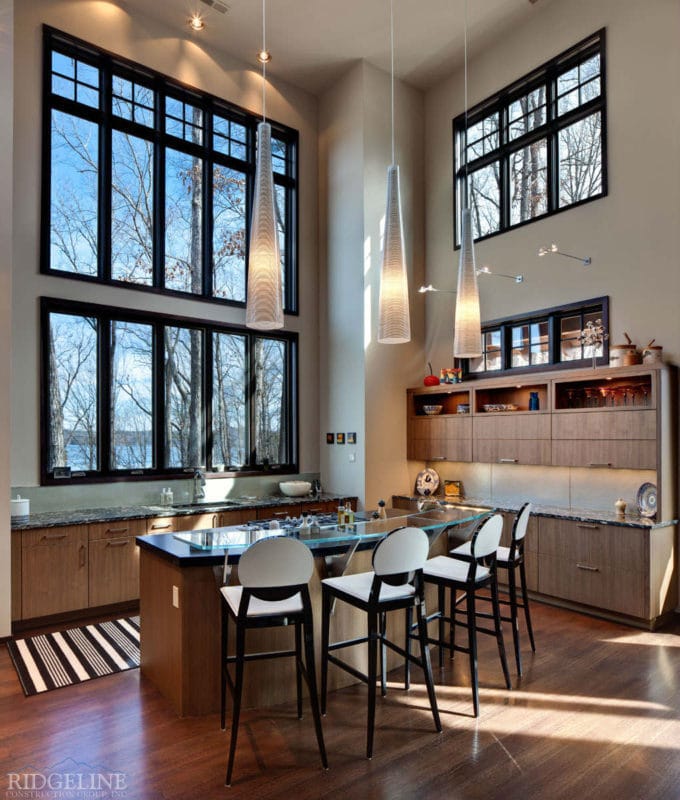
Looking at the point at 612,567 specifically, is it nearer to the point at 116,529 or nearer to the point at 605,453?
the point at 605,453

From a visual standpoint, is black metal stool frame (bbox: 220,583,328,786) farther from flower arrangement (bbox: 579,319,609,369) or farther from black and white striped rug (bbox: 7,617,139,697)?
flower arrangement (bbox: 579,319,609,369)

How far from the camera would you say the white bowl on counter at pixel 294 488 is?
259 inches

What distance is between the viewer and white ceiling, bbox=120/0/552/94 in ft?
19.3

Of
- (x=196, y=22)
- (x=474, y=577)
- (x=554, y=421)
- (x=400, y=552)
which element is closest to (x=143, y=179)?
(x=196, y=22)

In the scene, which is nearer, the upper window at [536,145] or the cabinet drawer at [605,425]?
the cabinet drawer at [605,425]

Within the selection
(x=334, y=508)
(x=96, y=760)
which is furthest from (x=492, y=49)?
(x=96, y=760)

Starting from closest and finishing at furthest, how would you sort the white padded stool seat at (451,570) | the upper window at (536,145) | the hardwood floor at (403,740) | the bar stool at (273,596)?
1. the hardwood floor at (403,740)
2. the bar stool at (273,596)
3. the white padded stool seat at (451,570)
4. the upper window at (536,145)

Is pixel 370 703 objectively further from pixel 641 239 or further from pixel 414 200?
pixel 414 200

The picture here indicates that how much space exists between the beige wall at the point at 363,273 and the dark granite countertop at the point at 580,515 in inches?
44.0

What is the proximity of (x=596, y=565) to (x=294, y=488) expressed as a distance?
3.28 m

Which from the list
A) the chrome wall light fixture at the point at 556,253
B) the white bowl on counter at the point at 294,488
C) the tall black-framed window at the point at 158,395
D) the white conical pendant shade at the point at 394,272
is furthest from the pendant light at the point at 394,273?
the white bowl on counter at the point at 294,488

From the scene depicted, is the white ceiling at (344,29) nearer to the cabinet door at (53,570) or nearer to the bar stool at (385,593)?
the cabinet door at (53,570)

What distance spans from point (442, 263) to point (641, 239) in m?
2.45

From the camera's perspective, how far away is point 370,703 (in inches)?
106
